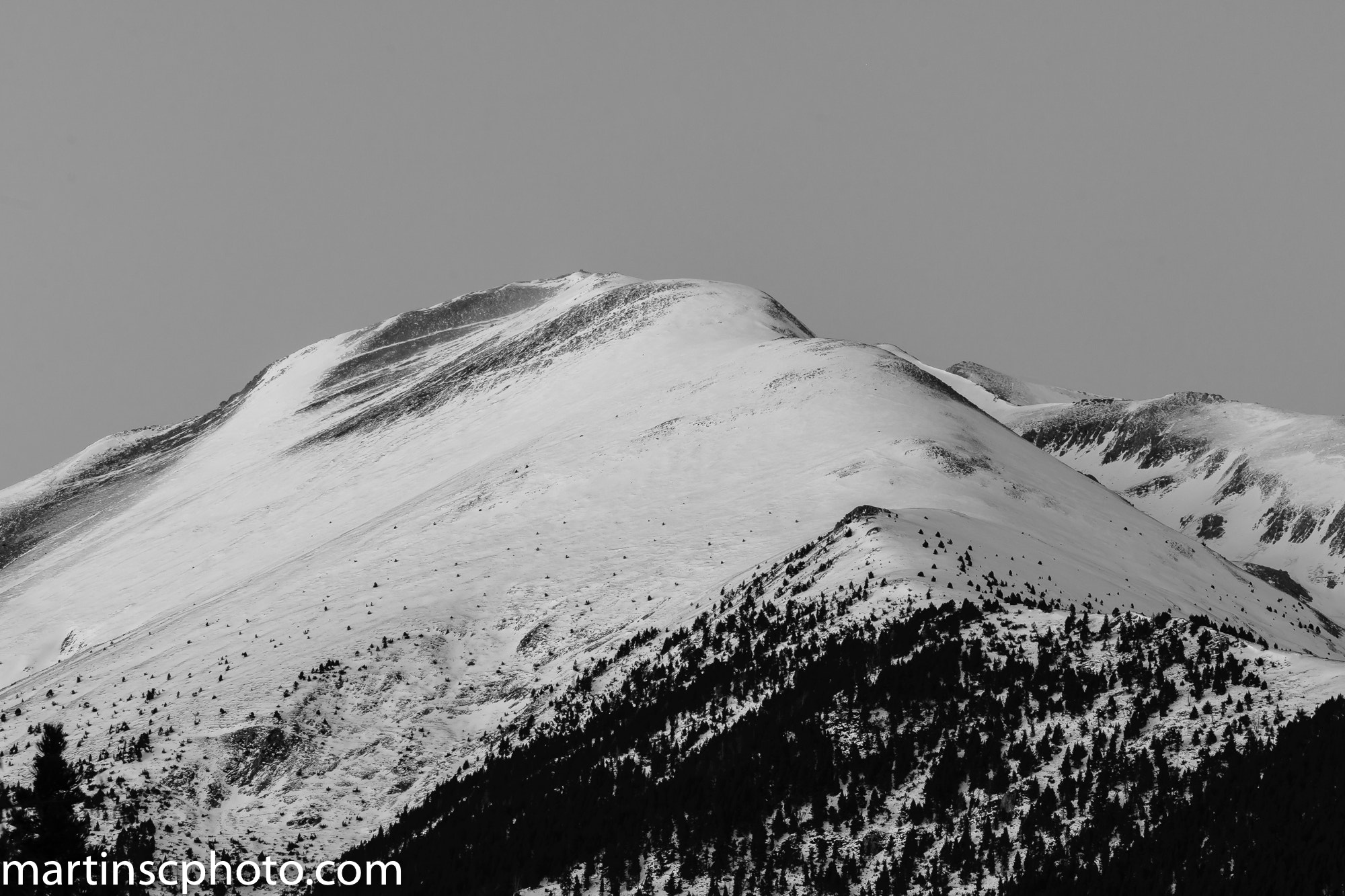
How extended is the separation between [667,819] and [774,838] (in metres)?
2.35

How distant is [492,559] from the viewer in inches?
1721

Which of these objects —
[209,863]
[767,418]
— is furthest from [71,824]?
[767,418]

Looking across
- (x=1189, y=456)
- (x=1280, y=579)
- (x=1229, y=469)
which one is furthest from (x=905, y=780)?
(x=1189, y=456)

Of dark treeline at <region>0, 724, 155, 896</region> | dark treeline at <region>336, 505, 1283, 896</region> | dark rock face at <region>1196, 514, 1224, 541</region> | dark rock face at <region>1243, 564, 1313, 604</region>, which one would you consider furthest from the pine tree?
dark rock face at <region>1196, 514, 1224, 541</region>

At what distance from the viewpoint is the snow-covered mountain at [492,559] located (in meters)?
30.5

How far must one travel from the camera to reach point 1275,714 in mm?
19000

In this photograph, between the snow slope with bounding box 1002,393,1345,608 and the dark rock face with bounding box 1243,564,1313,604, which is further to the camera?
the snow slope with bounding box 1002,393,1345,608

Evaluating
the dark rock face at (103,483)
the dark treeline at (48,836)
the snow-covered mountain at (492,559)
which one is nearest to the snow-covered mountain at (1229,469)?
the snow-covered mountain at (492,559)

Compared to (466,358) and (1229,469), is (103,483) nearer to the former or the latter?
(466,358)

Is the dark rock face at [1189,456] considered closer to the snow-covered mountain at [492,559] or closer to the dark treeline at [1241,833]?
the snow-covered mountain at [492,559]

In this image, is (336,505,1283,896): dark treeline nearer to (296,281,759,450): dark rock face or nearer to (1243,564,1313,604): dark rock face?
(296,281,759,450): dark rock face

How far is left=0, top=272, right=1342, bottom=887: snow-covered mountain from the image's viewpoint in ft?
100

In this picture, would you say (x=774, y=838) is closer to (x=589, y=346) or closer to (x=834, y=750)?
(x=834, y=750)

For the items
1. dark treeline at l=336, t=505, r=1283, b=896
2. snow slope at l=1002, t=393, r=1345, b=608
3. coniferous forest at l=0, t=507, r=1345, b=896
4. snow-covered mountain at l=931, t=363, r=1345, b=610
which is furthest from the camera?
snow slope at l=1002, t=393, r=1345, b=608
